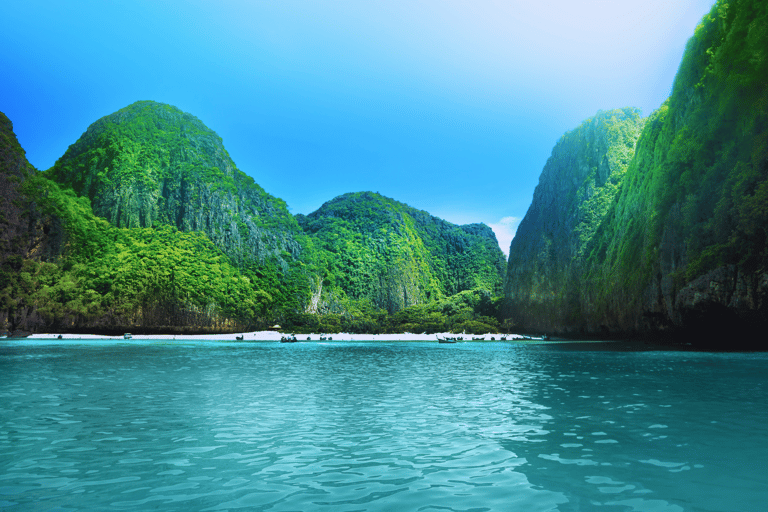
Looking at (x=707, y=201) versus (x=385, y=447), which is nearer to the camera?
(x=385, y=447)

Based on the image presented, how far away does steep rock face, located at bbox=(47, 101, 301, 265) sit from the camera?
→ 127312 millimetres

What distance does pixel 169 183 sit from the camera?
13475 cm

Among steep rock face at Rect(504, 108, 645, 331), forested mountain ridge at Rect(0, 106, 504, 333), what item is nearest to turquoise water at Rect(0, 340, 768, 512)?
forested mountain ridge at Rect(0, 106, 504, 333)

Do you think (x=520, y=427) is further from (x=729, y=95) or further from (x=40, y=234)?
(x=40, y=234)

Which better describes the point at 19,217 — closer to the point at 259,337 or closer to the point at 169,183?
the point at 169,183

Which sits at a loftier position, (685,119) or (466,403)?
(685,119)

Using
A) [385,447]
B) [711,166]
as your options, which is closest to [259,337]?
[711,166]

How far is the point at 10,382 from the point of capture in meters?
24.5

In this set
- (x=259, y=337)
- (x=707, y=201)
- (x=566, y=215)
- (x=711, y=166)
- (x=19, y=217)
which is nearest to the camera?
(x=707, y=201)

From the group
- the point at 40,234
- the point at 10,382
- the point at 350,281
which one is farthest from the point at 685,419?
the point at 350,281

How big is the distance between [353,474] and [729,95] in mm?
57115

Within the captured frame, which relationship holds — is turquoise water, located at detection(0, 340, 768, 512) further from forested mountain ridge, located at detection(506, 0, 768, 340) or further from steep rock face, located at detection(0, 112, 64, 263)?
steep rock face, located at detection(0, 112, 64, 263)

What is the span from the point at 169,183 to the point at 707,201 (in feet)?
420

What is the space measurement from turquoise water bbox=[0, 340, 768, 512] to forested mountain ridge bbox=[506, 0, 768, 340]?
24.5 m
